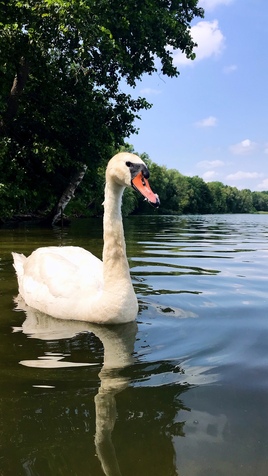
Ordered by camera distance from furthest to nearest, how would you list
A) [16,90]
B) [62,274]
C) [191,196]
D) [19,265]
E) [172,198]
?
[191,196] → [172,198] → [16,90] → [19,265] → [62,274]

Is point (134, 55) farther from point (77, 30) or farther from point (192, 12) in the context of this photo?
point (77, 30)

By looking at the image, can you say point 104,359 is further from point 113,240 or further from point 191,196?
point 191,196

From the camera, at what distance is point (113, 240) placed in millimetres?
4621

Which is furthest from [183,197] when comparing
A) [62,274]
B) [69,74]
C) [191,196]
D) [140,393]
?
[140,393]

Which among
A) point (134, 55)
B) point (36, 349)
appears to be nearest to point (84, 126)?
point (134, 55)

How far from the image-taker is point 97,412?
7.86 feet

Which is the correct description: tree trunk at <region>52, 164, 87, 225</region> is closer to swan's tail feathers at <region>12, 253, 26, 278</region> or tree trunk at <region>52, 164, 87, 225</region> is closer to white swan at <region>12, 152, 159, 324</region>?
swan's tail feathers at <region>12, 253, 26, 278</region>

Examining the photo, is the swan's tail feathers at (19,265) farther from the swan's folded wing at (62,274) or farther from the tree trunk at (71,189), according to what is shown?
the tree trunk at (71,189)

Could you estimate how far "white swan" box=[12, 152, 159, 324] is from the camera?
14.1 feet

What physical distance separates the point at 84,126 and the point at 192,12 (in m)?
8.31

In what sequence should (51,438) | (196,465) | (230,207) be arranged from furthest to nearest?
(230,207) → (51,438) → (196,465)

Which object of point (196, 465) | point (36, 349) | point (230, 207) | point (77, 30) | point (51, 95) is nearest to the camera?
point (196, 465)

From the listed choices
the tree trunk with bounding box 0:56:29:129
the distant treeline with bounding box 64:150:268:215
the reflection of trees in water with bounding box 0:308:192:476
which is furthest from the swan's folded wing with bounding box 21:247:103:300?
the distant treeline with bounding box 64:150:268:215

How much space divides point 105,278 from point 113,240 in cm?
42
